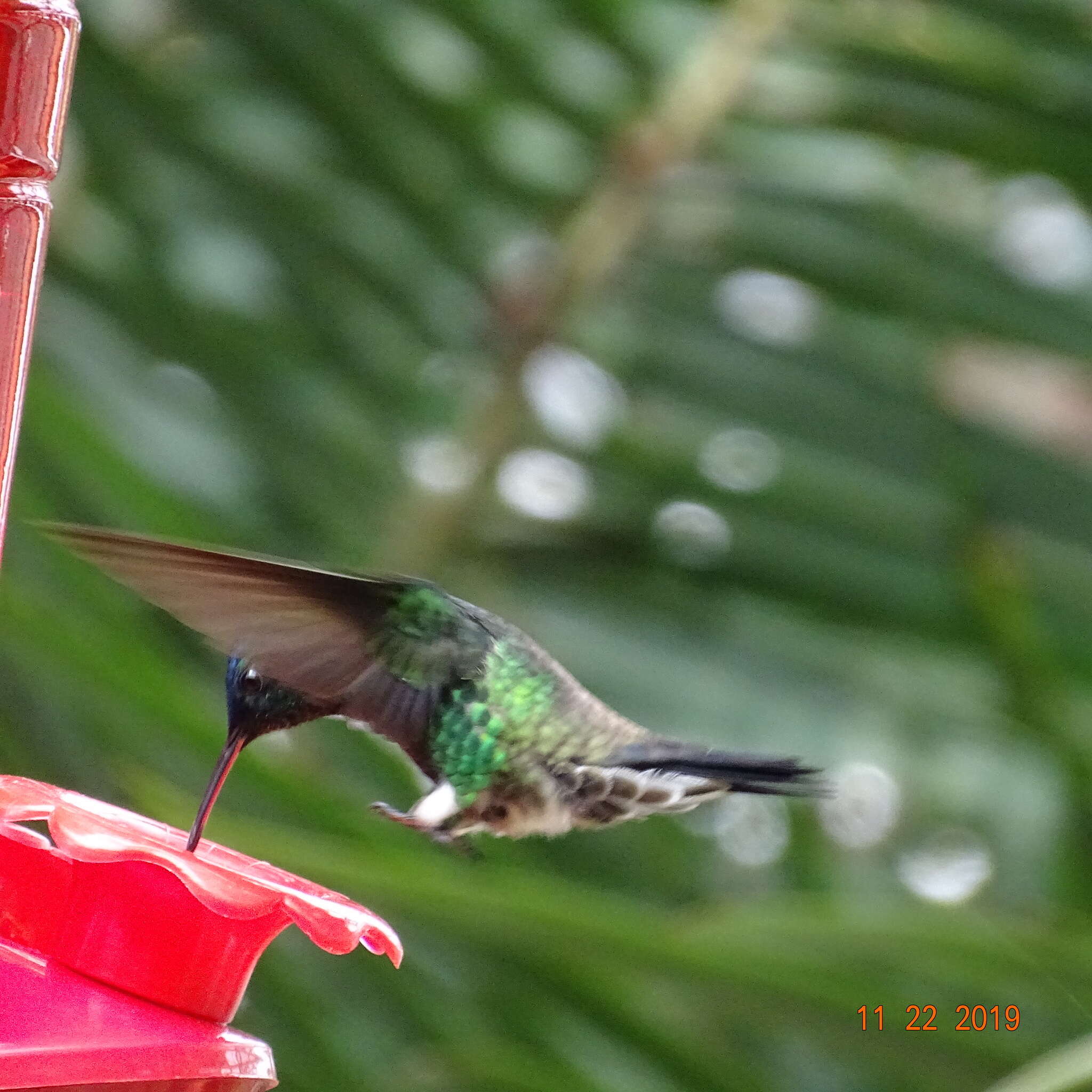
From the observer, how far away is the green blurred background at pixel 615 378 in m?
1.73

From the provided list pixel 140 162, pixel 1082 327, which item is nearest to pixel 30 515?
pixel 140 162

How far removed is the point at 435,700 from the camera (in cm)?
94

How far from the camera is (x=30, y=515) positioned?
150cm

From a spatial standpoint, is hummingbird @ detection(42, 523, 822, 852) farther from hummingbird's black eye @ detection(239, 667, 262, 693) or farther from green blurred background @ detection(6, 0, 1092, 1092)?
green blurred background @ detection(6, 0, 1092, 1092)

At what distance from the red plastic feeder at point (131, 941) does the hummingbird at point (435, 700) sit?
4 centimetres

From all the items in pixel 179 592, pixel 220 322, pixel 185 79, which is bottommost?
pixel 179 592

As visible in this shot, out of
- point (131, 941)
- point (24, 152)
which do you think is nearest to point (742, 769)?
point (131, 941)

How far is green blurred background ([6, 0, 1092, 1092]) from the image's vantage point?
1.73 m

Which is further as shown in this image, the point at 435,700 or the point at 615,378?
the point at 615,378

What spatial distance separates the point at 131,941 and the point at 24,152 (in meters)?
0.32

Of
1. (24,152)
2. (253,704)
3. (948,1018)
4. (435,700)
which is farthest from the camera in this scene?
(948,1018)

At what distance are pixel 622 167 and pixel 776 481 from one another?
37 cm

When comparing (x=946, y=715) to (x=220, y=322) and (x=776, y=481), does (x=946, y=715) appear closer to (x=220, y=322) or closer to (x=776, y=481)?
(x=776, y=481)

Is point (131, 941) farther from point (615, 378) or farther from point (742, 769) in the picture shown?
point (615, 378)
